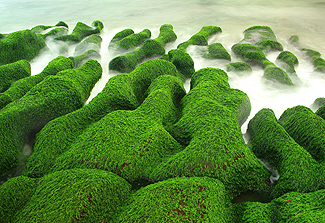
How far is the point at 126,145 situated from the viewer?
2.14 metres

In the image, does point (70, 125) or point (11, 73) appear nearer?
point (70, 125)

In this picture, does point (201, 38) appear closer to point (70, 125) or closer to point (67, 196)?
point (70, 125)

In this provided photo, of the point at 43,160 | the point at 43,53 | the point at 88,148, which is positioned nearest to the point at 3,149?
the point at 43,160

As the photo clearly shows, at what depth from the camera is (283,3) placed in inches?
358

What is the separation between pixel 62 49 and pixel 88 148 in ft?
13.6

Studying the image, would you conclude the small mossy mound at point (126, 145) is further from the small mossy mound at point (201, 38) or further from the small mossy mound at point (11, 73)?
the small mossy mound at point (201, 38)

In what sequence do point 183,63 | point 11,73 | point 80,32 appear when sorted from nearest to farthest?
point 11,73, point 183,63, point 80,32

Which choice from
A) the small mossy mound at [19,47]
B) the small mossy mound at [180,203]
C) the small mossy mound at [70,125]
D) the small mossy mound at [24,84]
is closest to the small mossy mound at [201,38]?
the small mossy mound at [70,125]

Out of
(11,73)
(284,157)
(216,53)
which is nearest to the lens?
(284,157)

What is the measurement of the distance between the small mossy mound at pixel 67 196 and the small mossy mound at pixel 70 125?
10.2 inches

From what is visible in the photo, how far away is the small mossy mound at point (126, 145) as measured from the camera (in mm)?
2008

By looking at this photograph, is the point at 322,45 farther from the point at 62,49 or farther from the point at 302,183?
the point at 62,49

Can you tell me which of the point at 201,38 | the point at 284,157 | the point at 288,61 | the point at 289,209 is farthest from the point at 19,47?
the point at 288,61

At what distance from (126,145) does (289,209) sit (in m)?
1.52
